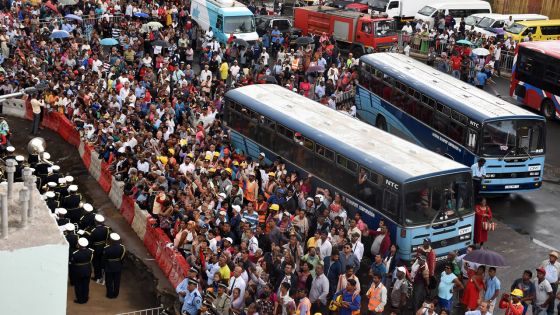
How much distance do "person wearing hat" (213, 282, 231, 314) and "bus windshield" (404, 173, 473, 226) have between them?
4.84 m

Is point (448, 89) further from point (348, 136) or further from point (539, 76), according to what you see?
point (539, 76)

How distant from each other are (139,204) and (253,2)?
90.6ft

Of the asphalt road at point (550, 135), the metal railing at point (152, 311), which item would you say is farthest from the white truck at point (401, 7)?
the metal railing at point (152, 311)

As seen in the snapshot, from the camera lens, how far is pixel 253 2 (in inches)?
1996

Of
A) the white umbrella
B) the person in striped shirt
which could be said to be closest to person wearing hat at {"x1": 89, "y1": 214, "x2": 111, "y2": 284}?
the person in striped shirt

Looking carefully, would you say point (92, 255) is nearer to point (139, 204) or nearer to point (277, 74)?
point (139, 204)

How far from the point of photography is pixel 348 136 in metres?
24.2

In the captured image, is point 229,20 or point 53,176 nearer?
point 53,176

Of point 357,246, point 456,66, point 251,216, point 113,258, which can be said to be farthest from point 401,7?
point 113,258

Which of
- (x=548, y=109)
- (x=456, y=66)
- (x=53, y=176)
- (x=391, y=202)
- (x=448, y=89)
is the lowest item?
(x=548, y=109)

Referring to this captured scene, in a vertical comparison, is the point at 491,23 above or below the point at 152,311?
above

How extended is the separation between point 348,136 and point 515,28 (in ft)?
69.8

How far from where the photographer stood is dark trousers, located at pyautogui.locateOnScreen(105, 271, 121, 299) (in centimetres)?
2145

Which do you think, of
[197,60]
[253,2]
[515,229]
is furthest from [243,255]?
[253,2]
